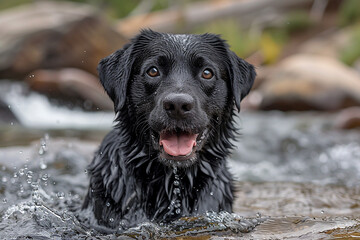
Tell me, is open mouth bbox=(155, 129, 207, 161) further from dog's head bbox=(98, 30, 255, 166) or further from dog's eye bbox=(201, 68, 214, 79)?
dog's eye bbox=(201, 68, 214, 79)

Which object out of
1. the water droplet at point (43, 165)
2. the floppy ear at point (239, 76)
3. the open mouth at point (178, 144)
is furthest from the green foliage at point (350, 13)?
the open mouth at point (178, 144)

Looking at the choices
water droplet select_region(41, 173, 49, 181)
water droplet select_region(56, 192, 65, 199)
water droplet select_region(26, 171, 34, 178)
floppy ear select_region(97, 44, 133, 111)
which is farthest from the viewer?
water droplet select_region(26, 171, 34, 178)

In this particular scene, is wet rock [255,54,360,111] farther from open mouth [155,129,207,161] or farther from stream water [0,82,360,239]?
open mouth [155,129,207,161]

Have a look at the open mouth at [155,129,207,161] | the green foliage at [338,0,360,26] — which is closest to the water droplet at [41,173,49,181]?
Answer: the open mouth at [155,129,207,161]

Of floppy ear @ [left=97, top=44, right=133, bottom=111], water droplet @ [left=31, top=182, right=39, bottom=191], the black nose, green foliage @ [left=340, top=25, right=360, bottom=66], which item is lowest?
water droplet @ [left=31, top=182, right=39, bottom=191]

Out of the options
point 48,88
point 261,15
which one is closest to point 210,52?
point 48,88

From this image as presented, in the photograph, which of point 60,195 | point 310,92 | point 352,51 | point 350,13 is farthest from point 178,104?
point 350,13

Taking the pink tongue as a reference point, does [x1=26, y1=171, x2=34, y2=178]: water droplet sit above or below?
below

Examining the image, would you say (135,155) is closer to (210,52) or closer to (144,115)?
(144,115)

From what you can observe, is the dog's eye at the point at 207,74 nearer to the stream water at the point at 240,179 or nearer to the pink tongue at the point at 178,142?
the pink tongue at the point at 178,142

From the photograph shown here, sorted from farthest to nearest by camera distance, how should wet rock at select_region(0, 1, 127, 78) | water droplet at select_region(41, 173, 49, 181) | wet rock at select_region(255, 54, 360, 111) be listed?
wet rock at select_region(0, 1, 127, 78), wet rock at select_region(255, 54, 360, 111), water droplet at select_region(41, 173, 49, 181)

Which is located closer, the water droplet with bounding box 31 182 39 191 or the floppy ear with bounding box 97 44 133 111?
the floppy ear with bounding box 97 44 133 111

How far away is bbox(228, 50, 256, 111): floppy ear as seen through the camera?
4336 millimetres

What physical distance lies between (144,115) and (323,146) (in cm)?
666
